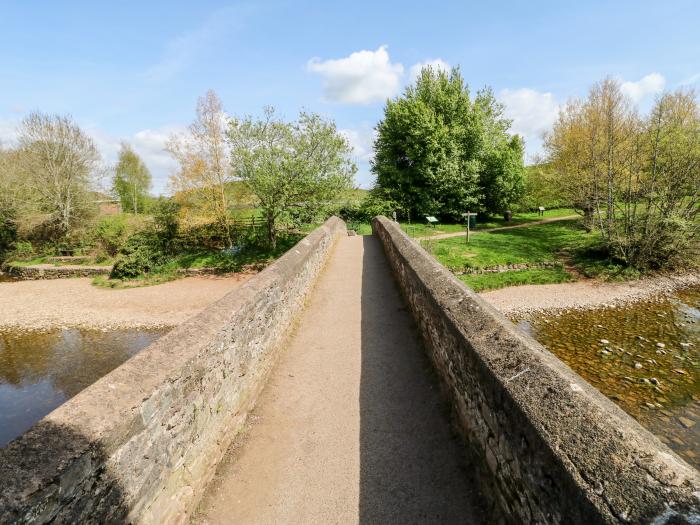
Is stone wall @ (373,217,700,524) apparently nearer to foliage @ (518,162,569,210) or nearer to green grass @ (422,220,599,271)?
green grass @ (422,220,599,271)

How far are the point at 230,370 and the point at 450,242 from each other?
1681 centimetres

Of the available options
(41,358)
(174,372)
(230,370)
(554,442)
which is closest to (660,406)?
(554,442)

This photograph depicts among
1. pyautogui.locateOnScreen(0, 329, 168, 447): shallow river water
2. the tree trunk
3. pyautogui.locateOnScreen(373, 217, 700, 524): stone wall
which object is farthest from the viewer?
the tree trunk

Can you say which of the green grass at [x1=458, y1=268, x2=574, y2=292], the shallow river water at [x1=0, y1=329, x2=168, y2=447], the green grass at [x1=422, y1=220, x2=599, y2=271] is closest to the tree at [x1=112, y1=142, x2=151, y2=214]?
the shallow river water at [x1=0, y1=329, x2=168, y2=447]

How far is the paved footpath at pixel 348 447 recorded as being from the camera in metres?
3.09


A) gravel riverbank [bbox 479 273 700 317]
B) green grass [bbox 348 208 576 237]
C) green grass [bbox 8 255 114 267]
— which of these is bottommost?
gravel riverbank [bbox 479 273 700 317]

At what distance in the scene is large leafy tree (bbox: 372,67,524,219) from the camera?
2606 cm

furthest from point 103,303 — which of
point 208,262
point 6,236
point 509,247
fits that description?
point 509,247

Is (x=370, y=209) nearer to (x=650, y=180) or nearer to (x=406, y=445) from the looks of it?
(x=650, y=180)

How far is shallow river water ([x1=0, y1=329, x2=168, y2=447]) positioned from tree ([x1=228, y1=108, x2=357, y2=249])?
863 cm

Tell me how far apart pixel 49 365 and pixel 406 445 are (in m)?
11.9

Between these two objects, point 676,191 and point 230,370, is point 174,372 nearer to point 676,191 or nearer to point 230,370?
point 230,370

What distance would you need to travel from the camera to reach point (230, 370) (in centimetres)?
403

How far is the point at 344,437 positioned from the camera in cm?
398
